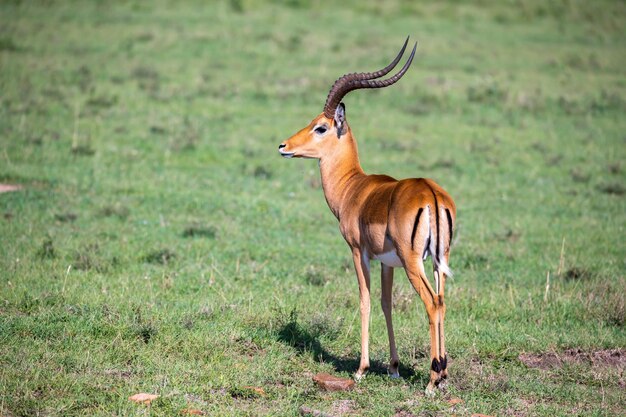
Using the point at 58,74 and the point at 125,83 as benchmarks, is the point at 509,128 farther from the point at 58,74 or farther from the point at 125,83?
the point at 58,74

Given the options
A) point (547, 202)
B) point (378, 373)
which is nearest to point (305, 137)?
point (378, 373)

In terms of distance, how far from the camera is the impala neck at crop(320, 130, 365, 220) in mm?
7016

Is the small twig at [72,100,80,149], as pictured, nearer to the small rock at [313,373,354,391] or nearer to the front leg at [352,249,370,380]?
the front leg at [352,249,370,380]

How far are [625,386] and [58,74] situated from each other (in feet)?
50.4

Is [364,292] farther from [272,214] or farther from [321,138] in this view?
[272,214]

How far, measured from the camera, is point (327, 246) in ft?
33.8

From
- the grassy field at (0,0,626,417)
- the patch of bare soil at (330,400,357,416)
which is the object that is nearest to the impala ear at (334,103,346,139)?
the grassy field at (0,0,626,417)

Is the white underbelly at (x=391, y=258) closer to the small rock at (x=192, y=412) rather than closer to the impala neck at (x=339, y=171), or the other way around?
the impala neck at (x=339, y=171)

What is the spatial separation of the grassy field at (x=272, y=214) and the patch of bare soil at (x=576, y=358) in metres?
0.03

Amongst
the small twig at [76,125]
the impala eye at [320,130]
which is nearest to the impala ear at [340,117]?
the impala eye at [320,130]

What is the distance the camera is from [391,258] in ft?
20.2

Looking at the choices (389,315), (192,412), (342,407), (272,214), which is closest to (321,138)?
(389,315)

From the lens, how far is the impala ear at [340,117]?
6945 mm

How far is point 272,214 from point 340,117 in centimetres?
457
